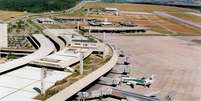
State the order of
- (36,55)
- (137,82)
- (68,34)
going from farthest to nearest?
(68,34) → (36,55) → (137,82)

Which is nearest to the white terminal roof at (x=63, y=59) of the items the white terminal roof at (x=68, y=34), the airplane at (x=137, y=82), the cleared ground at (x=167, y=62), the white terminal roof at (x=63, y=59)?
the white terminal roof at (x=63, y=59)

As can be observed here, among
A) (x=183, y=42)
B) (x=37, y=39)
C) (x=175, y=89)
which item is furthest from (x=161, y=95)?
(x=183, y=42)

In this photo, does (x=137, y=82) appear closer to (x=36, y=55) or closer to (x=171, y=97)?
(x=171, y=97)

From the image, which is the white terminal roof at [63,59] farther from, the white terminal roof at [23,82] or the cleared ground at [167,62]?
the cleared ground at [167,62]

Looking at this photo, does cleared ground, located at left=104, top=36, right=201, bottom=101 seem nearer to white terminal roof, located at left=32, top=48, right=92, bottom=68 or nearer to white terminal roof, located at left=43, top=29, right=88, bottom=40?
white terminal roof, located at left=32, top=48, right=92, bottom=68

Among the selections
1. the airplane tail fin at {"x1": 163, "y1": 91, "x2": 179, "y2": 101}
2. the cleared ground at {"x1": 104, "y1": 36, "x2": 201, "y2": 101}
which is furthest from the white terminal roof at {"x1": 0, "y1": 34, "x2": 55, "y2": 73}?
the airplane tail fin at {"x1": 163, "y1": 91, "x2": 179, "y2": 101}

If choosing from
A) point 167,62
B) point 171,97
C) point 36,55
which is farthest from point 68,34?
point 171,97
